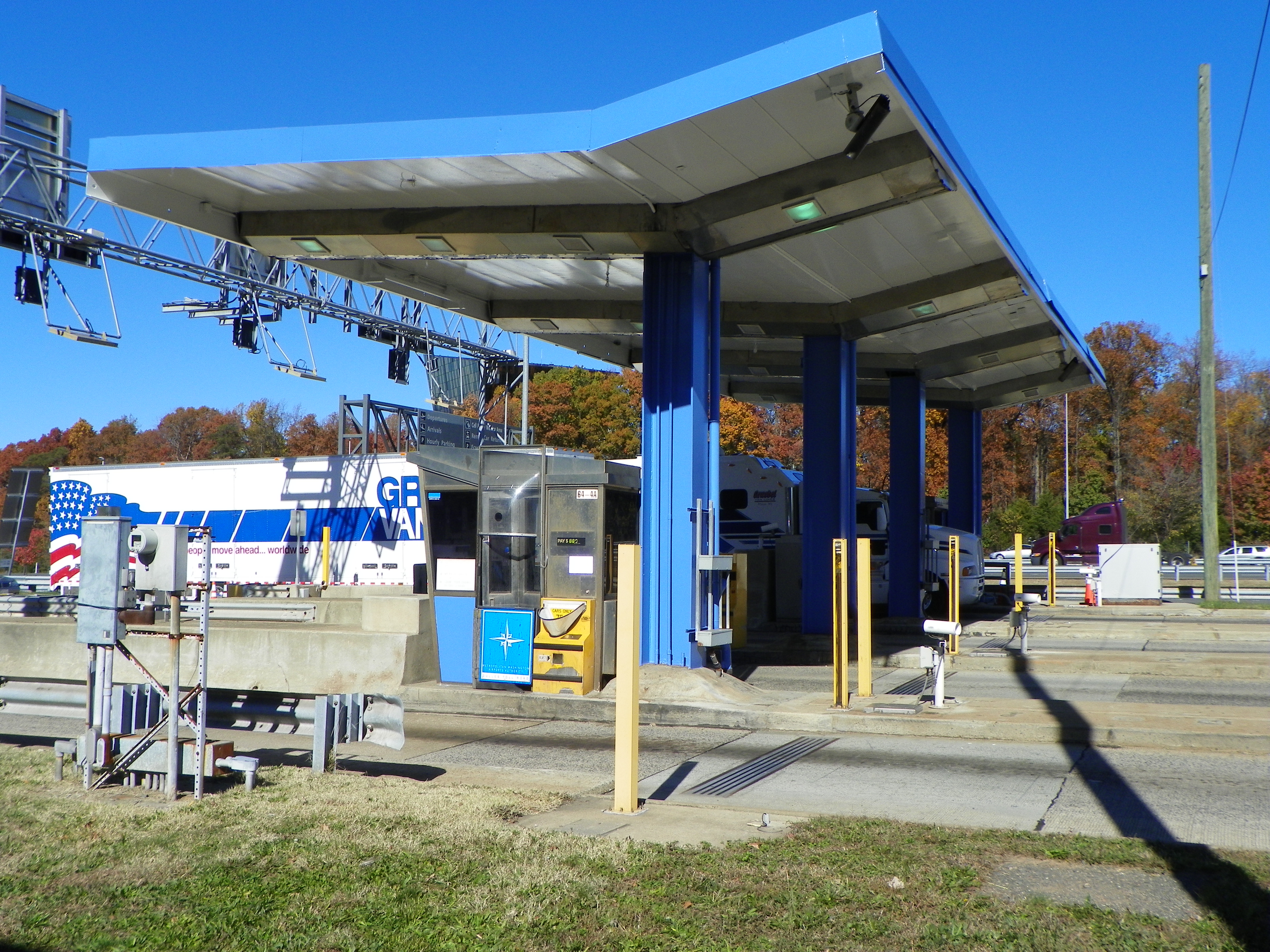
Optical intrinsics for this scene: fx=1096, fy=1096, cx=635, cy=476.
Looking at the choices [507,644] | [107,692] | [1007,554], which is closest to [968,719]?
[507,644]

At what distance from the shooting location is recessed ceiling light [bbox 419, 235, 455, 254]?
46.4 ft

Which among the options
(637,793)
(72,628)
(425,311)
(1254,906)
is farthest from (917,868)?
(425,311)

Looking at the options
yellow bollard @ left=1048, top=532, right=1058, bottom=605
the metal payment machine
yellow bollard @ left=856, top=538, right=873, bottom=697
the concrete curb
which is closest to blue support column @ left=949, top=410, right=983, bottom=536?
yellow bollard @ left=1048, top=532, right=1058, bottom=605

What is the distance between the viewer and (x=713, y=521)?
47.3 ft

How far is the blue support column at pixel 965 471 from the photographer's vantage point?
1127 inches

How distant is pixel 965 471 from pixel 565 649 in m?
18.1

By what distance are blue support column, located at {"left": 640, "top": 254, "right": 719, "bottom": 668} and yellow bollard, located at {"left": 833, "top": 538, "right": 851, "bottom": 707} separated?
83.9 inches

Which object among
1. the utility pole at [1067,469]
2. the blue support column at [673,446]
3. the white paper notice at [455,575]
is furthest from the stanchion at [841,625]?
the utility pole at [1067,469]

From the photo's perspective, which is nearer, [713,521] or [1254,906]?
[1254,906]

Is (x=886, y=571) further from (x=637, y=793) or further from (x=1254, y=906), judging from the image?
(x=1254, y=906)

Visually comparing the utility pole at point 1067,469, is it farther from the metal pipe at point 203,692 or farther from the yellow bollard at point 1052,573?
the metal pipe at point 203,692

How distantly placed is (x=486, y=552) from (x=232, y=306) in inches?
804

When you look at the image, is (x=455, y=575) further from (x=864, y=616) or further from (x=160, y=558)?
(x=160, y=558)

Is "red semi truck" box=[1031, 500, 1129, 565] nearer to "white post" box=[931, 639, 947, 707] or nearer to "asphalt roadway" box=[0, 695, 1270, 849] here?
"white post" box=[931, 639, 947, 707]
